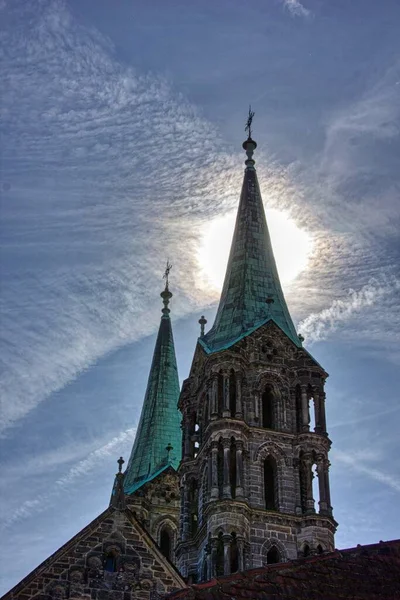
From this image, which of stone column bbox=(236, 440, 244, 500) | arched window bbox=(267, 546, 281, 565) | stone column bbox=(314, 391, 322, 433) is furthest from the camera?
stone column bbox=(314, 391, 322, 433)

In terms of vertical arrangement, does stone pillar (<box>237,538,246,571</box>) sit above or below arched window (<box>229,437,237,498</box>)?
below

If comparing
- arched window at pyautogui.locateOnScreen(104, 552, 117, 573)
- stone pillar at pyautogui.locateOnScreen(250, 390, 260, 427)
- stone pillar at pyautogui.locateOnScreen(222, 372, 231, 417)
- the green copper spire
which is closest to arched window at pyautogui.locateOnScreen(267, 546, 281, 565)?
stone pillar at pyautogui.locateOnScreen(250, 390, 260, 427)

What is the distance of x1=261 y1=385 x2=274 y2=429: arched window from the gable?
12911 mm

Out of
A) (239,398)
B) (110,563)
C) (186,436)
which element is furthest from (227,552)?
(110,563)

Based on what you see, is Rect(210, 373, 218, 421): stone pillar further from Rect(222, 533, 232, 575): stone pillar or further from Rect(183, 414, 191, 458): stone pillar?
Rect(222, 533, 232, 575): stone pillar

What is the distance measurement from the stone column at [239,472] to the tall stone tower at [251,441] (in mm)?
37

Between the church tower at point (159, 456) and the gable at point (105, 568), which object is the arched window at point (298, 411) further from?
the gable at point (105, 568)

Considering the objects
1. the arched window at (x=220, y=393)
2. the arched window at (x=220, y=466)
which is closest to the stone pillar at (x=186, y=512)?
the arched window at (x=220, y=466)

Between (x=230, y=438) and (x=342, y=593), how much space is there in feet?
76.4

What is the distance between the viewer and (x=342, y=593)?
1822cm

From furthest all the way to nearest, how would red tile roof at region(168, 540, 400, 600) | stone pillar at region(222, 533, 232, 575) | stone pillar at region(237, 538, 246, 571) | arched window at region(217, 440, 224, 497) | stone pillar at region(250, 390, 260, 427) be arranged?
stone pillar at region(250, 390, 260, 427), arched window at region(217, 440, 224, 497), stone pillar at region(237, 538, 246, 571), stone pillar at region(222, 533, 232, 575), red tile roof at region(168, 540, 400, 600)

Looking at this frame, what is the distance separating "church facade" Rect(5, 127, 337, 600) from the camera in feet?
126

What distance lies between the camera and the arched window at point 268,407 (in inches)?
1718

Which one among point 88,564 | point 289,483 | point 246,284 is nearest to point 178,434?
point 246,284
